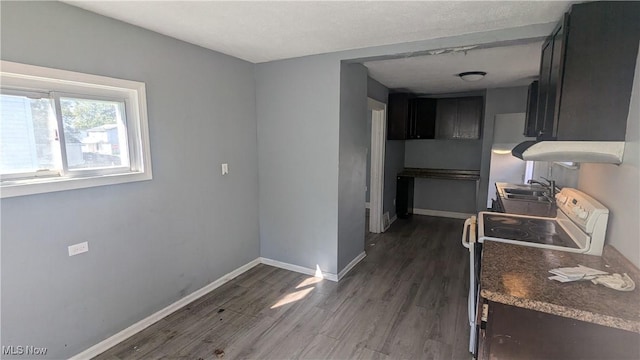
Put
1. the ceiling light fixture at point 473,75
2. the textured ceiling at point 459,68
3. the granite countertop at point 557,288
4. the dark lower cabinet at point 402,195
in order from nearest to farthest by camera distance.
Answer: the granite countertop at point 557,288
the textured ceiling at point 459,68
the ceiling light fixture at point 473,75
the dark lower cabinet at point 402,195

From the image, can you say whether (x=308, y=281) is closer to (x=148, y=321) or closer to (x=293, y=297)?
(x=293, y=297)

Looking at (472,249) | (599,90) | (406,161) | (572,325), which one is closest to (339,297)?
(472,249)

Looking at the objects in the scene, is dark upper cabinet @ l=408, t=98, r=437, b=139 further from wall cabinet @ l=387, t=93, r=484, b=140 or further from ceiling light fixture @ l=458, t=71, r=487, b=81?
ceiling light fixture @ l=458, t=71, r=487, b=81

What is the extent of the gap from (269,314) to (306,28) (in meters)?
2.43

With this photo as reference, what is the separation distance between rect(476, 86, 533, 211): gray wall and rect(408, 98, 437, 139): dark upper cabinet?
840 mm

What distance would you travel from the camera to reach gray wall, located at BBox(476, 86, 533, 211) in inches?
183

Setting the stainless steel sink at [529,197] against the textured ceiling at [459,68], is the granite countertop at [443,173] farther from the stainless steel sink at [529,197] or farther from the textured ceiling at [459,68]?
the stainless steel sink at [529,197]

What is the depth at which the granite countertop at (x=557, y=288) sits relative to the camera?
47.5 inches

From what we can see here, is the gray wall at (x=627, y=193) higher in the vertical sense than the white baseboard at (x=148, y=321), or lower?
higher

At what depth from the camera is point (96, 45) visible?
208 cm

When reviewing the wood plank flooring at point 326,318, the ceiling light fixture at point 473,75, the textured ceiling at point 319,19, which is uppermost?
the textured ceiling at point 319,19

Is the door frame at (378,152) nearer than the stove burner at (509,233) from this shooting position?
No

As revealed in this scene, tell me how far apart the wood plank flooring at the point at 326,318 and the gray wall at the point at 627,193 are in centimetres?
123

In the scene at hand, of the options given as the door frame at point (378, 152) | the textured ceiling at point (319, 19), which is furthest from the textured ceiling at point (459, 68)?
the textured ceiling at point (319, 19)
